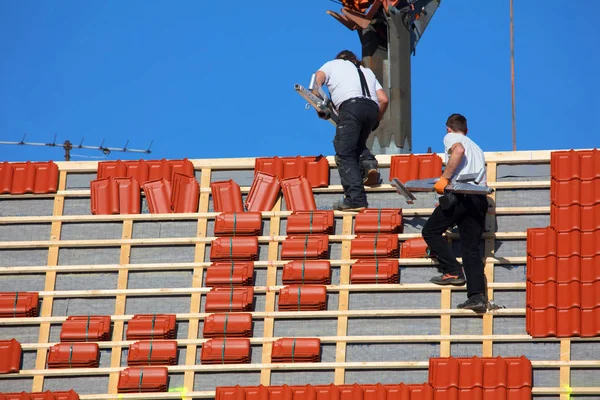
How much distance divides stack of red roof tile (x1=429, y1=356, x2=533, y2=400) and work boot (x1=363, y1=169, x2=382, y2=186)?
257 centimetres

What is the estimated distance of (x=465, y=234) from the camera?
13.6 m

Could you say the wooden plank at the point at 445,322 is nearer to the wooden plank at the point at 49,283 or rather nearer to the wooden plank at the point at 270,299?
the wooden plank at the point at 270,299

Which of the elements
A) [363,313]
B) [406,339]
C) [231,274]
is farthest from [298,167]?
[406,339]

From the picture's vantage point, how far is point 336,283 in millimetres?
14180

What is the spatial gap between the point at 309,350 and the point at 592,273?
10.4 feet

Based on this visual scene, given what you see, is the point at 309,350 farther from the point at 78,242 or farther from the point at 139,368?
the point at 78,242

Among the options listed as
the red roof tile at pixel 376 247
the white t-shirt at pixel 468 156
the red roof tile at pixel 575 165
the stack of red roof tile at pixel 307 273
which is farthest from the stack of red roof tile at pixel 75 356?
the red roof tile at pixel 575 165

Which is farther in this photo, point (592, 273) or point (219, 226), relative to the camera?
point (219, 226)

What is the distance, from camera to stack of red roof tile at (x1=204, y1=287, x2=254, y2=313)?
14052 millimetres

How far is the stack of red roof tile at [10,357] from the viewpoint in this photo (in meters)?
14.1

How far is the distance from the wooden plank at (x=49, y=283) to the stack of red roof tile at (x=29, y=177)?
13 centimetres

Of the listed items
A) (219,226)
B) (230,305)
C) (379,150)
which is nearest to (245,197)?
(219,226)

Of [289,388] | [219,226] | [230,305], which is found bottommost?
[289,388]

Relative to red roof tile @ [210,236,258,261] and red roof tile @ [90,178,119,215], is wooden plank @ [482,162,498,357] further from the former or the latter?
red roof tile @ [90,178,119,215]
